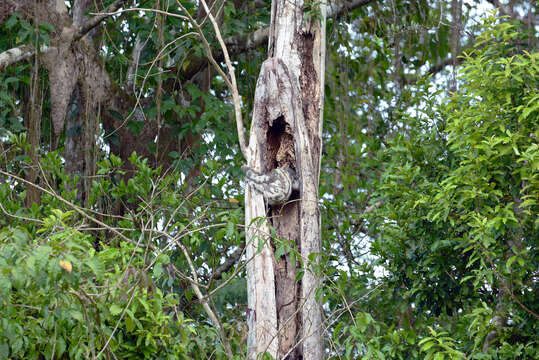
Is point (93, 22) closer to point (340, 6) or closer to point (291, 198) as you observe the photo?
point (340, 6)

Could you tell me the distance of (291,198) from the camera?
130 inches

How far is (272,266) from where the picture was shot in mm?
3219

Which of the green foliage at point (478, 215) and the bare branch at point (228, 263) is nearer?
the green foliage at point (478, 215)

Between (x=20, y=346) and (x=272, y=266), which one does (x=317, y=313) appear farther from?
(x=20, y=346)

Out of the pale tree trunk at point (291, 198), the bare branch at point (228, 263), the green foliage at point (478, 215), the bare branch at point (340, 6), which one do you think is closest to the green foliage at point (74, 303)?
the pale tree trunk at point (291, 198)

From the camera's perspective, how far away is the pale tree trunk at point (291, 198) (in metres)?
3.18

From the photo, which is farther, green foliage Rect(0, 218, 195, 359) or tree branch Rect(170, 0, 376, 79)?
tree branch Rect(170, 0, 376, 79)

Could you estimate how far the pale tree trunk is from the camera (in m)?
3.18

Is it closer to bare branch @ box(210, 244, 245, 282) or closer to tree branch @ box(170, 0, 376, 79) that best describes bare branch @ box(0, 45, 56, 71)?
tree branch @ box(170, 0, 376, 79)

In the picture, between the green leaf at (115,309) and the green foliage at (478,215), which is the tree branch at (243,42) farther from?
the green leaf at (115,309)

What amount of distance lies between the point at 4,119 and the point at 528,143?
11.2 feet

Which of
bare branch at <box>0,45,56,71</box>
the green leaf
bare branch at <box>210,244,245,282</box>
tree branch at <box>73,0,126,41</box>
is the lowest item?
the green leaf

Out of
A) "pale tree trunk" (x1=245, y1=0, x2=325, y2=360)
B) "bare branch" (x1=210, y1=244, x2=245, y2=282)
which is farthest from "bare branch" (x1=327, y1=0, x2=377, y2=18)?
"bare branch" (x1=210, y1=244, x2=245, y2=282)

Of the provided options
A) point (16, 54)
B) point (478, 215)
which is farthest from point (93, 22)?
point (478, 215)
